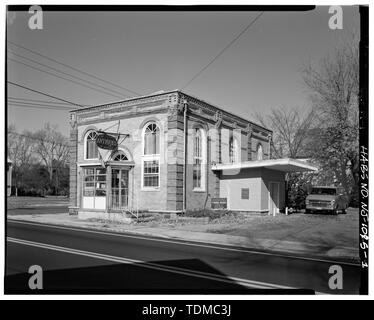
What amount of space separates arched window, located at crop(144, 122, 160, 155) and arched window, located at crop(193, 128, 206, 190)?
2125 mm

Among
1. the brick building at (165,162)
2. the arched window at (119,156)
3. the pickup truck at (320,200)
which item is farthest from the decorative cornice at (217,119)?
the pickup truck at (320,200)

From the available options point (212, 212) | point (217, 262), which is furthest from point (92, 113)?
point (217, 262)

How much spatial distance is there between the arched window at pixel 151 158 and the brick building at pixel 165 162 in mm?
52

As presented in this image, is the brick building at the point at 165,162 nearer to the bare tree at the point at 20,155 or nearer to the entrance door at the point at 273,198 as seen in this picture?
the entrance door at the point at 273,198

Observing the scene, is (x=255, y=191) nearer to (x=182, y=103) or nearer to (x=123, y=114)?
(x=182, y=103)

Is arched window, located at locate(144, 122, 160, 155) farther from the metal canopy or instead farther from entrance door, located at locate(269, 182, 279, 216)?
entrance door, located at locate(269, 182, 279, 216)

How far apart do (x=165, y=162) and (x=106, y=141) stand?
10.6ft

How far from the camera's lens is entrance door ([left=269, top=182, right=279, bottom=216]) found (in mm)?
20688

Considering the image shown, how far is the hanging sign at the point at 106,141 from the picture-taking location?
18.0 metres

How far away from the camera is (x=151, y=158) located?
18.8 meters

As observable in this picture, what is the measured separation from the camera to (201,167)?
20.0 metres

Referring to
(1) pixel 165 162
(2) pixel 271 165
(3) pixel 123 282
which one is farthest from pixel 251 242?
(2) pixel 271 165

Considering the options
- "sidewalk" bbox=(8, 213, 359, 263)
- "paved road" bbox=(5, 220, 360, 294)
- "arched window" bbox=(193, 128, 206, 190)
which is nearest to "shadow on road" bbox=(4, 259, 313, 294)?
"paved road" bbox=(5, 220, 360, 294)
